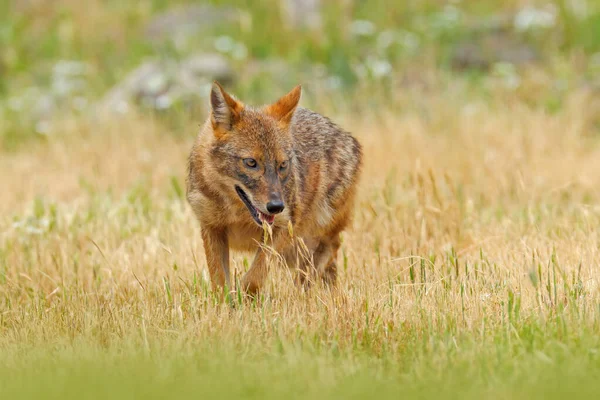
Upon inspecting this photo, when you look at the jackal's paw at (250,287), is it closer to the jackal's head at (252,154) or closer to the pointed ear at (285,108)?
A: the jackal's head at (252,154)

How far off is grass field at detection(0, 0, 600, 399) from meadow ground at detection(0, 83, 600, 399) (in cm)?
2

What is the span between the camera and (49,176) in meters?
11.1

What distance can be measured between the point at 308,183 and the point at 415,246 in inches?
40.3

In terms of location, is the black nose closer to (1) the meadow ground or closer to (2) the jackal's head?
(2) the jackal's head

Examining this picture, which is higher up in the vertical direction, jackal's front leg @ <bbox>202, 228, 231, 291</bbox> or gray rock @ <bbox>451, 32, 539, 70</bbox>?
gray rock @ <bbox>451, 32, 539, 70</bbox>

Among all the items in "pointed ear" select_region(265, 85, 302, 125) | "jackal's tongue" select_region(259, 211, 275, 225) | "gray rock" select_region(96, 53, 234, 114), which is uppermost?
"gray rock" select_region(96, 53, 234, 114)

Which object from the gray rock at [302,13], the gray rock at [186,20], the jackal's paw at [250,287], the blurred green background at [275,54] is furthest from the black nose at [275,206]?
the gray rock at [186,20]

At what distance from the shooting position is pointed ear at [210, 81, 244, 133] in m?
6.39

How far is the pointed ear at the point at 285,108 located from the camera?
261 inches

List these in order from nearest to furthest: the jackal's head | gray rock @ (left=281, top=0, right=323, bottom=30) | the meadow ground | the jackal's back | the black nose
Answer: the meadow ground, the black nose, the jackal's head, the jackal's back, gray rock @ (left=281, top=0, right=323, bottom=30)

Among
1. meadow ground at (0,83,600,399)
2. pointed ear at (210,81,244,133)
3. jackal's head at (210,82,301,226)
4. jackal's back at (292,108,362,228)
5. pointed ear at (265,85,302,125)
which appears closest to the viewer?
meadow ground at (0,83,600,399)

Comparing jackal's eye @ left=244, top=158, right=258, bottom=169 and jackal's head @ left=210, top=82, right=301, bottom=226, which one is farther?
jackal's eye @ left=244, top=158, right=258, bottom=169

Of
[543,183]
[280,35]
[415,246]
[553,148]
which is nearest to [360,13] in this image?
[280,35]

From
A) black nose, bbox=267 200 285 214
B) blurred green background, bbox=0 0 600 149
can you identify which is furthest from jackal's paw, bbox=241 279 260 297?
blurred green background, bbox=0 0 600 149
